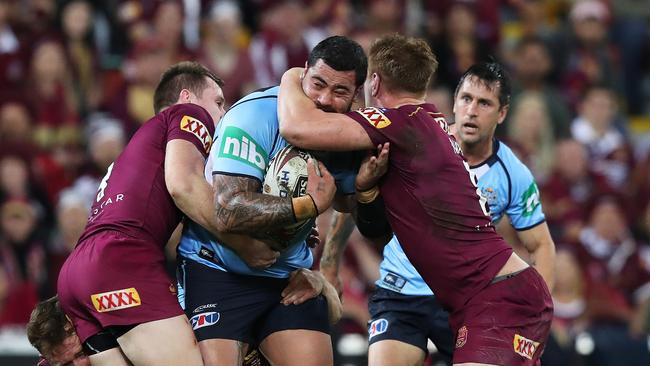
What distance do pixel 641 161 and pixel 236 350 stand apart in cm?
873

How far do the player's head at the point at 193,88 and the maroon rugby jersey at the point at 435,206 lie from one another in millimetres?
1140

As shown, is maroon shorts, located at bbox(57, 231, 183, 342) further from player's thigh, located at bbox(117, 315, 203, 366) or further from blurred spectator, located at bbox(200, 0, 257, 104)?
blurred spectator, located at bbox(200, 0, 257, 104)

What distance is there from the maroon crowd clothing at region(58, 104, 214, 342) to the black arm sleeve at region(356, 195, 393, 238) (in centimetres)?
95

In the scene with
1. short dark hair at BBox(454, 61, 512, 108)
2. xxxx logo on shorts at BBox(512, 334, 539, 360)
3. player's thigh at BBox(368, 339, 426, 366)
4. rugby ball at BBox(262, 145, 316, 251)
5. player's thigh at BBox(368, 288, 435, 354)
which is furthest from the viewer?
short dark hair at BBox(454, 61, 512, 108)

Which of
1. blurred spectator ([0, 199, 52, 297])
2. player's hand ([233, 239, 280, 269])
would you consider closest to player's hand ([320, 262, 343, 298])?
player's hand ([233, 239, 280, 269])

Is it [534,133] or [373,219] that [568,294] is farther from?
[373,219]

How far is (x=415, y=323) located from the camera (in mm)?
7738

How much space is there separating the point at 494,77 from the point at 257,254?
2267 mm

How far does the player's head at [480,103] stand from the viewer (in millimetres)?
7914

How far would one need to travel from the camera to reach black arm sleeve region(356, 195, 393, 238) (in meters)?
6.84

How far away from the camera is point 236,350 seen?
6.80 metres

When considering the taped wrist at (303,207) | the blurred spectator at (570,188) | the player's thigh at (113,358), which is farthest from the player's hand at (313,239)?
the blurred spectator at (570,188)

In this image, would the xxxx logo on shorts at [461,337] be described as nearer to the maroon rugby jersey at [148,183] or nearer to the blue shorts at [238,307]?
the blue shorts at [238,307]

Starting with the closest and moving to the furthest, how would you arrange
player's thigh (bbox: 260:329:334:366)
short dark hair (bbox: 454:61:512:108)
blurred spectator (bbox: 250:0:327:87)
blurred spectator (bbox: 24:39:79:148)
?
player's thigh (bbox: 260:329:334:366) → short dark hair (bbox: 454:61:512:108) → blurred spectator (bbox: 24:39:79:148) → blurred spectator (bbox: 250:0:327:87)
